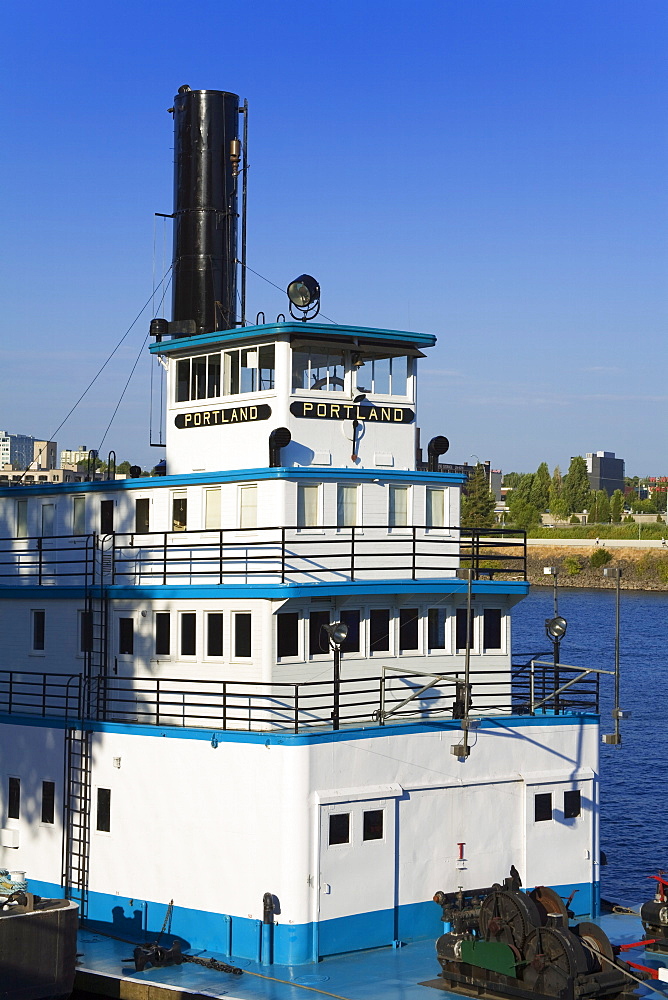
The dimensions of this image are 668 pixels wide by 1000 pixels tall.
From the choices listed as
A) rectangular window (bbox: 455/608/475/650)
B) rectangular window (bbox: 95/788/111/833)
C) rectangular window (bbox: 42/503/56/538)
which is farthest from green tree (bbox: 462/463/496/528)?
rectangular window (bbox: 95/788/111/833)

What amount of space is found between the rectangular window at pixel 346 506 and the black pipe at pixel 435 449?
9.52ft

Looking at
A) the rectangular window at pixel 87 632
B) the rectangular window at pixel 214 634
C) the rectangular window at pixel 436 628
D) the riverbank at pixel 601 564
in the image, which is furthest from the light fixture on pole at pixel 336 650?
the riverbank at pixel 601 564

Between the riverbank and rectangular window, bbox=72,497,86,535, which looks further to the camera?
the riverbank

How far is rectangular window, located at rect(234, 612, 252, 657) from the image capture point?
20469mm

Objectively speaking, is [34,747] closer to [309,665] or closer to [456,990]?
[309,665]

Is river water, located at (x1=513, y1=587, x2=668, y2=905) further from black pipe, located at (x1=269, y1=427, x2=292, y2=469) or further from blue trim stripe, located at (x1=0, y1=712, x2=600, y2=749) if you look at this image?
black pipe, located at (x1=269, y1=427, x2=292, y2=469)

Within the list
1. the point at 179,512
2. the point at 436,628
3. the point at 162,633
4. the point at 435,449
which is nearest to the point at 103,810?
the point at 162,633

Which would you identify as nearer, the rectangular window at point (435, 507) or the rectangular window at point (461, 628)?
the rectangular window at point (461, 628)

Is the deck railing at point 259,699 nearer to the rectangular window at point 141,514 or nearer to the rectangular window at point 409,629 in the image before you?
the rectangular window at point 409,629

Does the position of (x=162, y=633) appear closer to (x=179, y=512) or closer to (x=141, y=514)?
(x=179, y=512)

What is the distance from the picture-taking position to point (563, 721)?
21406 mm

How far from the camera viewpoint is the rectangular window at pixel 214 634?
68.6 feet

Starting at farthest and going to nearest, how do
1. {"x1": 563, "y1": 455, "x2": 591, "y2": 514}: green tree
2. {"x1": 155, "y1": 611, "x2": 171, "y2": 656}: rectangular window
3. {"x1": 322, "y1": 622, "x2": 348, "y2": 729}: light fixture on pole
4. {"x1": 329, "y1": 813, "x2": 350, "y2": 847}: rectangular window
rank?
{"x1": 563, "y1": 455, "x2": 591, "y2": 514}: green tree
{"x1": 155, "y1": 611, "x2": 171, "y2": 656}: rectangular window
{"x1": 322, "y1": 622, "x2": 348, "y2": 729}: light fixture on pole
{"x1": 329, "y1": 813, "x2": 350, "y2": 847}: rectangular window

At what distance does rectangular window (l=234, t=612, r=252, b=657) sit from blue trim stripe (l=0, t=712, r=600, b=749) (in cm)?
139
